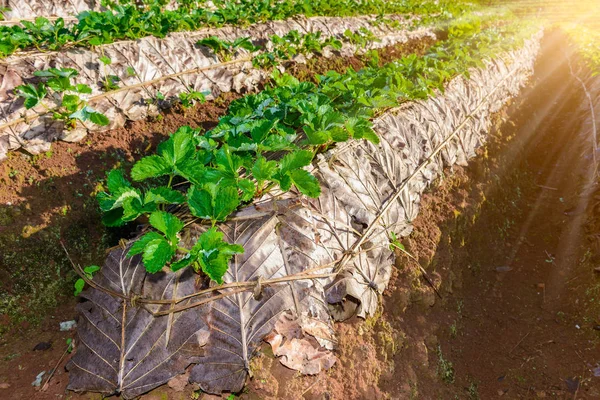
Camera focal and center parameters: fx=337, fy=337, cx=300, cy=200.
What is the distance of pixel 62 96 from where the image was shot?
10.8 feet

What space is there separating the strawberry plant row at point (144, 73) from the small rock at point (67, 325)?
1.77 meters

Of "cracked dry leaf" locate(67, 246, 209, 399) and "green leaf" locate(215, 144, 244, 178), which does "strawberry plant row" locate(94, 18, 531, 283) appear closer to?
"green leaf" locate(215, 144, 244, 178)

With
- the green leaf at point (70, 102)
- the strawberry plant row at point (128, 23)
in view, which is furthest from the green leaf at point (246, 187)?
the strawberry plant row at point (128, 23)

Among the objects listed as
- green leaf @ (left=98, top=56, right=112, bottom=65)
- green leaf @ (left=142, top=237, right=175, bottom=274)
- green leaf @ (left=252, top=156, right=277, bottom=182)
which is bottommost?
green leaf @ (left=142, top=237, right=175, bottom=274)

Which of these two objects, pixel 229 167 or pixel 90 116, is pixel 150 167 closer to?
pixel 229 167

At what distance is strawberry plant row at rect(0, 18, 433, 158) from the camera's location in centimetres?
309

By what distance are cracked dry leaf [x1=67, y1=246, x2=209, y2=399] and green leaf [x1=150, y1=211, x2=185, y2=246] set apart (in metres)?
0.20

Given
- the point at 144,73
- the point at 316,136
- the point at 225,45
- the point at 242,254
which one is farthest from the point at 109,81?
the point at 242,254

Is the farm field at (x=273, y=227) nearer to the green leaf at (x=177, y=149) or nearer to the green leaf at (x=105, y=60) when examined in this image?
the green leaf at (x=177, y=149)

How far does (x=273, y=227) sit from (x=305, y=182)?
30cm

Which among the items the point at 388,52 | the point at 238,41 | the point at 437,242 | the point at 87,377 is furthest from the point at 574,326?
the point at 388,52

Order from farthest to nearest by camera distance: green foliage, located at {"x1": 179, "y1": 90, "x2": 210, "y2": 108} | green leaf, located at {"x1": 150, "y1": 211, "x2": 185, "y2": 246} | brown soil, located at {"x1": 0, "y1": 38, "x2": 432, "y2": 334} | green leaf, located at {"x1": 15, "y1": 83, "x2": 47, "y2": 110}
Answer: green foliage, located at {"x1": 179, "y1": 90, "x2": 210, "y2": 108} < green leaf, located at {"x1": 15, "y1": 83, "x2": 47, "y2": 110} < brown soil, located at {"x1": 0, "y1": 38, "x2": 432, "y2": 334} < green leaf, located at {"x1": 150, "y1": 211, "x2": 185, "y2": 246}

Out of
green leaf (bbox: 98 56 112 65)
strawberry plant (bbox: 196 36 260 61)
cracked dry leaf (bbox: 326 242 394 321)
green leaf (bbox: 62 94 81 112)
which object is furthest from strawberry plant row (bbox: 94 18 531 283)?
strawberry plant (bbox: 196 36 260 61)

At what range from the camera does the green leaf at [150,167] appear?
5.72 feet
